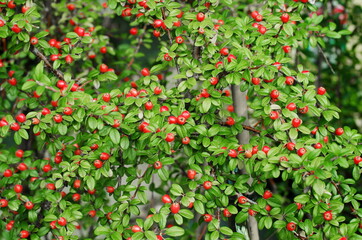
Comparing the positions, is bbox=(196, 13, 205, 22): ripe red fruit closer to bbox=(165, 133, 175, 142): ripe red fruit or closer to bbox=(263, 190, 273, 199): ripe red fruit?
bbox=(165, 133, 175, 142): ripe red fruit

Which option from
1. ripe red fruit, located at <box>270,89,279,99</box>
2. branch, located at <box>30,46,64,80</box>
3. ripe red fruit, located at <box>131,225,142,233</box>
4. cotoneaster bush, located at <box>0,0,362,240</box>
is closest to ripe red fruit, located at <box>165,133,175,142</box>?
cotoneaster bush, located at <box>0,0,362,240</box>

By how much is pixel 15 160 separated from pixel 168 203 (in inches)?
34.8

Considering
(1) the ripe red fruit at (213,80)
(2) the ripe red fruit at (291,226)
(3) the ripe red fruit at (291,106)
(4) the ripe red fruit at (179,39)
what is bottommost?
(2) the ripe red fruit at (291,226)

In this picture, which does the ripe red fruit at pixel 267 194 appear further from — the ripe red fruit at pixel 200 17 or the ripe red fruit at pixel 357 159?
the ripe red fruit at pixel 200 17

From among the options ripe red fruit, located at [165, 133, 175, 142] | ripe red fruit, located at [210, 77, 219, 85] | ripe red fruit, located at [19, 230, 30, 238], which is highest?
ripe red fruit, located at [210, 77, 219, 85]

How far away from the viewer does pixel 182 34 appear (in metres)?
2.15

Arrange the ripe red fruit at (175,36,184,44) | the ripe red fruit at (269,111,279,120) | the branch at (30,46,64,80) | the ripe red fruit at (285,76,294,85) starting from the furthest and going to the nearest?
the branch at (30,46,64,80) < the ripe red fruit at (175,36,184,44) < the ripe red fruit at (285,76,294,85) < the ripe red fruit at (269,111,279,120)

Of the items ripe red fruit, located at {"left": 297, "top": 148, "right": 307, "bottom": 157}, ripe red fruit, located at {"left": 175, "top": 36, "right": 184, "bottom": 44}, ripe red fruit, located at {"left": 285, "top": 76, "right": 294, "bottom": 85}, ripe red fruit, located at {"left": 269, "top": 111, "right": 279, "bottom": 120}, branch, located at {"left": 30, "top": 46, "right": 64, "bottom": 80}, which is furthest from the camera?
branch, located at {"left": 30, "top": 46, "right": 64, "bottom": 80}

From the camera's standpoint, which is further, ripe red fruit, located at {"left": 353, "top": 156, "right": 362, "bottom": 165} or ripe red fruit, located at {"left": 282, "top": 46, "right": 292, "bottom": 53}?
ripe red fruit, located at {"left": 282, "top": 46, "right": 292, "bottom": 53}

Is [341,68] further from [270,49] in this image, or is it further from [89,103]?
[89,103]

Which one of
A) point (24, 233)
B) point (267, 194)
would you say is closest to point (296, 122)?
point (267, 194)

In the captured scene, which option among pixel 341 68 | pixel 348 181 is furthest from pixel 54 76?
pixel 341 68

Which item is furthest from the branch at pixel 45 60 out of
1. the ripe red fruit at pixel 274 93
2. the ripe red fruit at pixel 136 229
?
the ripe red fruit at pixel 274 93

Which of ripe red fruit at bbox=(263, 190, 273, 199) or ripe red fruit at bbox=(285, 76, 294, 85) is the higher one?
ripe red fruit at bbox=(285, 76, 294, 85)
